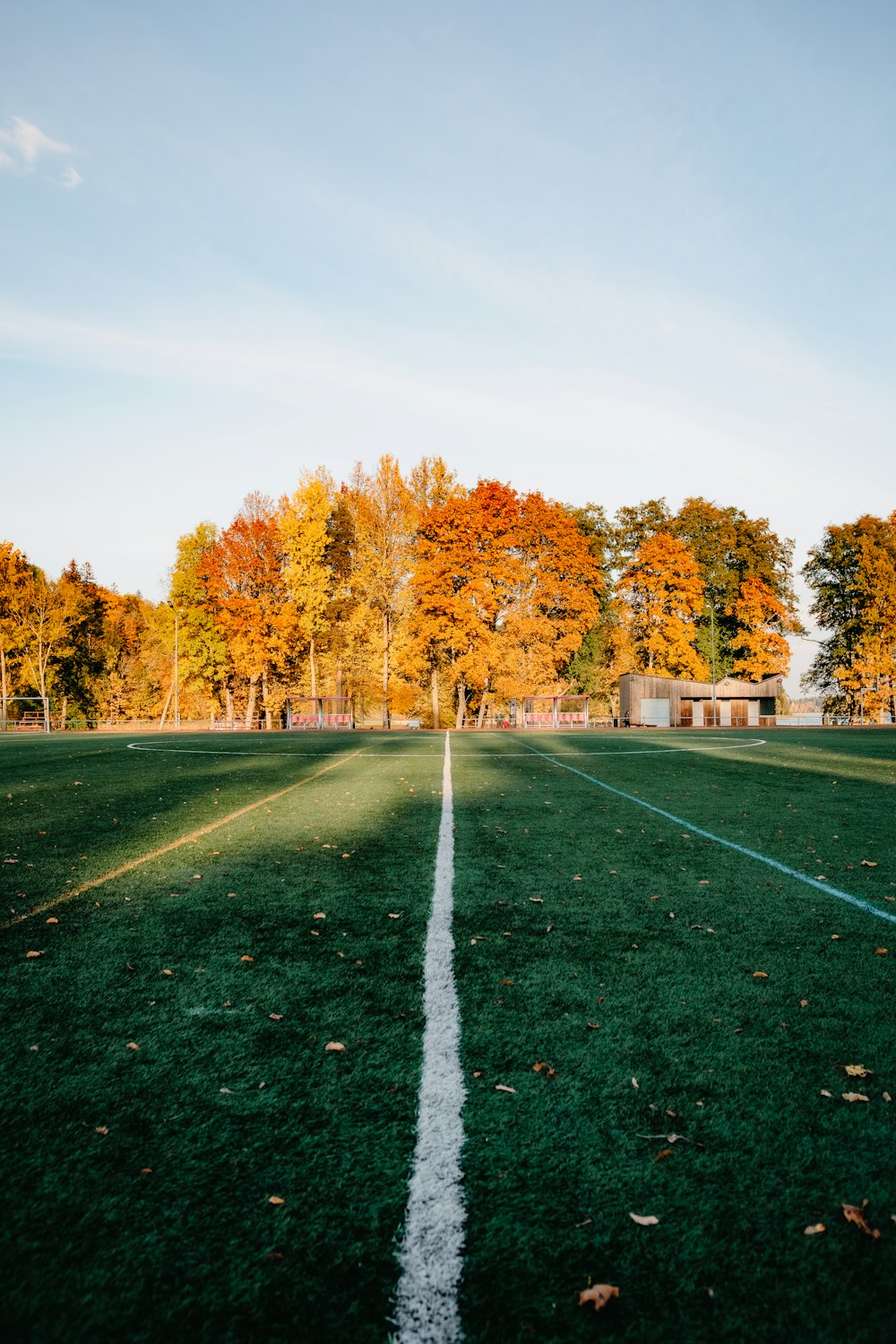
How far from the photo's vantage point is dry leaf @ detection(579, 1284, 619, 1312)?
166 centimetres

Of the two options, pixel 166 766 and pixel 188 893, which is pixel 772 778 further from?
pixel 166 766

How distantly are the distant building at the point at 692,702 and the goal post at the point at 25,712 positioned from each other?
34.1 meters

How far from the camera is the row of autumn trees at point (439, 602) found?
128ft

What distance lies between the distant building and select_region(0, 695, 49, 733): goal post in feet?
112

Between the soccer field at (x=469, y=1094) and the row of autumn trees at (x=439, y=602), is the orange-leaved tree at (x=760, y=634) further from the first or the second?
the soccer field at (x=469, y=1094)

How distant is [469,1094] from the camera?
2.55 metres

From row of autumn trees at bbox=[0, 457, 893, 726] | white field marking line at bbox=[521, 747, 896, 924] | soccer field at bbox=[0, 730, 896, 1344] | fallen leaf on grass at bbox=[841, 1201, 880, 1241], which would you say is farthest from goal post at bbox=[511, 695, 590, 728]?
fallen leaf on grass at bbox=[841, 1201, 880, 1241]

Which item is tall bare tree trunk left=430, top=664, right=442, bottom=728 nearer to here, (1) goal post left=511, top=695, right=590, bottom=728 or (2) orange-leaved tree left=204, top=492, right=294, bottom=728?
(1) goal post left=511, top=695, right=590, bottom=728

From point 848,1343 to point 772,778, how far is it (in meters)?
11.8

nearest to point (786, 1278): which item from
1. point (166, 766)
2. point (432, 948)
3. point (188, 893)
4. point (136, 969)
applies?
point (432, 948)

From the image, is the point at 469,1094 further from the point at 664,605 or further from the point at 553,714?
the point at 664,605

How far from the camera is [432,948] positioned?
402 centimetres

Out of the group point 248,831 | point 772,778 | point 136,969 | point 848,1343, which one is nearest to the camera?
point 848,1343

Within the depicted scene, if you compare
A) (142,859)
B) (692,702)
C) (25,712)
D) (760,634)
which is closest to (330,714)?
(692,702)
